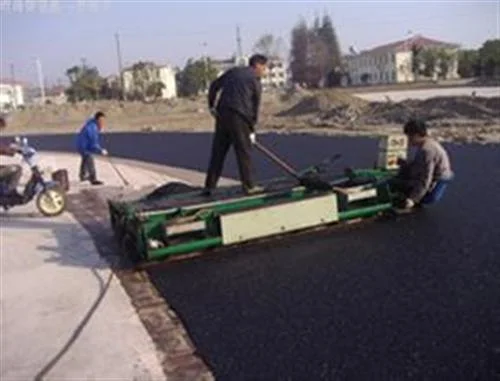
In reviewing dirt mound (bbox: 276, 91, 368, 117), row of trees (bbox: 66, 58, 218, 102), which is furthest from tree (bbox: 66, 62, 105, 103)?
dirt mound (bbox: 276, 91, 368, 117)

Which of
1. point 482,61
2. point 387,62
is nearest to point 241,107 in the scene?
point 482,61

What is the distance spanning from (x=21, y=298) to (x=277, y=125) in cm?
2177

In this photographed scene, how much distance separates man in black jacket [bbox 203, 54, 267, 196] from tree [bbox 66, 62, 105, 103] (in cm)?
6582

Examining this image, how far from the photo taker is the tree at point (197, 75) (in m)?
71.8

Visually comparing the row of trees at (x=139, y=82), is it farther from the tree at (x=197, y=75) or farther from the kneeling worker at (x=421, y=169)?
the kneeling worker at (x=421, y=169)

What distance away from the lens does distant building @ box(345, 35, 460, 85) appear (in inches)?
3216

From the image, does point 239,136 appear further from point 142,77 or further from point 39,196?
point 142,77

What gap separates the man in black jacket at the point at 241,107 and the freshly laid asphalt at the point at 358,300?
1.01 m

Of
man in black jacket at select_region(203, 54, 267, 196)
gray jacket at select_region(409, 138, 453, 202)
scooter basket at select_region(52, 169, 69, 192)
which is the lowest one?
scooter basket at select_region(52, 169, 69, 192)

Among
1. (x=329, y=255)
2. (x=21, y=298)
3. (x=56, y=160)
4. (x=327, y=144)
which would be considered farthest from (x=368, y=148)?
(x=21, y=298)

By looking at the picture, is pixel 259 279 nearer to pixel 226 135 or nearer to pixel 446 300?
pixel 446 300

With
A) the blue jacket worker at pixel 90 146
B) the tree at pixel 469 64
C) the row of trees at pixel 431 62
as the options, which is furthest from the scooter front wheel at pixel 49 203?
the row of trees at pixel 431 62

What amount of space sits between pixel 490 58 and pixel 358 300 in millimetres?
55592

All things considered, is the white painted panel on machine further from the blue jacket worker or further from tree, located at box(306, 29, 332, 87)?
tree, located at box(306, 29, 332, 87)
